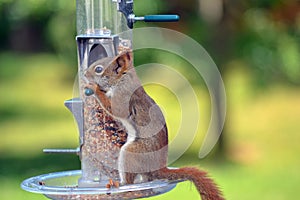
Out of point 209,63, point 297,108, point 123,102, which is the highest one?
point 123,102

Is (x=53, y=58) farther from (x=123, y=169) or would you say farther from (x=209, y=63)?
(x=123, y=169)

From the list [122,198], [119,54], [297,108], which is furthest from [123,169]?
[297,108]

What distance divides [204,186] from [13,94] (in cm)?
991

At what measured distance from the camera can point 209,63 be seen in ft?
25.8

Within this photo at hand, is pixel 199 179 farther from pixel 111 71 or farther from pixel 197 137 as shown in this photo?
pixel 197 137

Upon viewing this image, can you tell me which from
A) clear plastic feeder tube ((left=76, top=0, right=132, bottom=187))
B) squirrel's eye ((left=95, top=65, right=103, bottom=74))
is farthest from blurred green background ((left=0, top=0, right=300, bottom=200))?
squirrel's eye ((left=95, top=65, right=103, bottom=74))

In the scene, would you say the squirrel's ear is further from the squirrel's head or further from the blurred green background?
the blurred green background

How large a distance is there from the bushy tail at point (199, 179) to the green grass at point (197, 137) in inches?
94.7

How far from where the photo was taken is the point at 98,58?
3.03 metres

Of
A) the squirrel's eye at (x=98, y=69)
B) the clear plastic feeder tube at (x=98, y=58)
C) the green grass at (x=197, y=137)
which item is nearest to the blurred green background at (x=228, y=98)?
the green grass at (x=197, y=137)

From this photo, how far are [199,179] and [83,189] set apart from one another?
42 cm

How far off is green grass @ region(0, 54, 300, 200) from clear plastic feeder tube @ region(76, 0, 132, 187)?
2.30 metres

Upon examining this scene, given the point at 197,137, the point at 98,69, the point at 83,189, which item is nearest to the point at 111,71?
the point at 98,69

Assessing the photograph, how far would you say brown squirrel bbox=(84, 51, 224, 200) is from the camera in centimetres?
286
